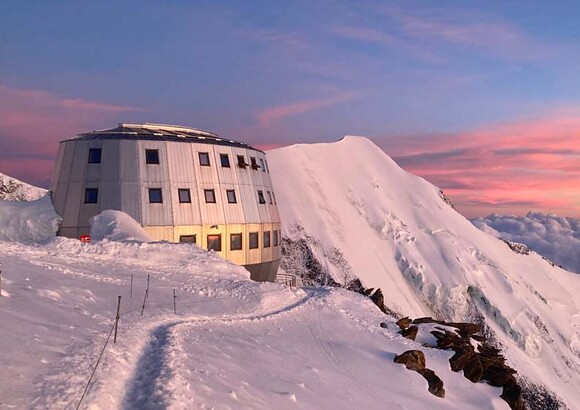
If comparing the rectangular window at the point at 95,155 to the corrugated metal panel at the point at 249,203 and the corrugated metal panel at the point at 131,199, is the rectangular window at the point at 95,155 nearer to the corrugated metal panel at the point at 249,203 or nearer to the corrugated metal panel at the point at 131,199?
the corrugated metal panel at the point at 131,199

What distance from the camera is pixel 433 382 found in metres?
17.8

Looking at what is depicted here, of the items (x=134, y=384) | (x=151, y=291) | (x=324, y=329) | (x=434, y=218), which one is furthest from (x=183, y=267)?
(x=434, y=218)

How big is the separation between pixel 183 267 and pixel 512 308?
6199cm

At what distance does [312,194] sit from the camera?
75688 mm

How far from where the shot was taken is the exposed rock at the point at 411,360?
18.1 m

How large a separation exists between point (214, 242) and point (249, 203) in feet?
15.3

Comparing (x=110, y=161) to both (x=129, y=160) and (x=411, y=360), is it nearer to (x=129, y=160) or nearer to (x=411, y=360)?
(x=129, y=160)

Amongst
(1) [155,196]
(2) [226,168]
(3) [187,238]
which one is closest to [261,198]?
(2) [226,168]

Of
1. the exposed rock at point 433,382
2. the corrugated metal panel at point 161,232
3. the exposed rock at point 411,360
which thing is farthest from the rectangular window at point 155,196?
the exposed rock at point 433,382

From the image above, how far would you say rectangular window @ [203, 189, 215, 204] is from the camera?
117ft

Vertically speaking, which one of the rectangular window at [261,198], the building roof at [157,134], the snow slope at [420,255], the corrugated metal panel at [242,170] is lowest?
the snow slope at [420,255]

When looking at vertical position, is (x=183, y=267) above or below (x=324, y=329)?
above

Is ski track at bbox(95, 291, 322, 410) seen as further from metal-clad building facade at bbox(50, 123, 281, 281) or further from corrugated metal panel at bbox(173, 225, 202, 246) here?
metal-clad building facade at bbox(50, 123, 281, 281)

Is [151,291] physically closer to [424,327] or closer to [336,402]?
[336,402]
